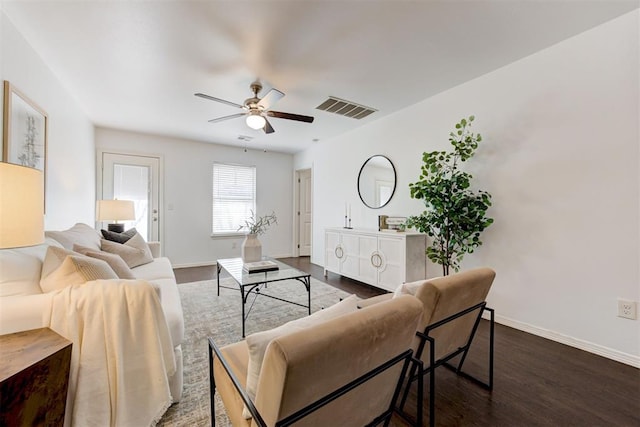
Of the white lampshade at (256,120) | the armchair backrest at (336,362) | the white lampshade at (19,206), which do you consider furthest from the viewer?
the white lampshade at (256,120)

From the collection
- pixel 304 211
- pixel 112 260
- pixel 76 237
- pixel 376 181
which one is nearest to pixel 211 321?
pixel 112 260

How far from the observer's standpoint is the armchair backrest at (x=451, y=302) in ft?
4.14

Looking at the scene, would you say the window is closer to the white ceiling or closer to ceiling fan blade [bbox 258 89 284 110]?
the white ceiling

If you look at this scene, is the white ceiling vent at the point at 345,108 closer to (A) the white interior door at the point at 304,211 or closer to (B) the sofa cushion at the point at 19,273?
(A) the white interior door at the point at 304,211

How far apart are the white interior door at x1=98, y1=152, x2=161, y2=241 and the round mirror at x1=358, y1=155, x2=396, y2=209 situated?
3796 mm

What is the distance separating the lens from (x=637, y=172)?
1913 mm

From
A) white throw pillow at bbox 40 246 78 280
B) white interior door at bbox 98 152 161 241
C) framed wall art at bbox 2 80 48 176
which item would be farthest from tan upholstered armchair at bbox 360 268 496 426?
white interior door at bbox 98 152 161 241

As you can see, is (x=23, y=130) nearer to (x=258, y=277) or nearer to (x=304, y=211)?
(x=258, y=277)

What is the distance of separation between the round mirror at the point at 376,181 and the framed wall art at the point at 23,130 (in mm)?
3809

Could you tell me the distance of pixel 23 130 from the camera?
6.97 feet

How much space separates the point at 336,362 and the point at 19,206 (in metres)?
1.41

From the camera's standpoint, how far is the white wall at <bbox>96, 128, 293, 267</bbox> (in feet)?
15.8

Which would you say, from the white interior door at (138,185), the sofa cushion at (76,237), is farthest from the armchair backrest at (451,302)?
the white interior door at (138,185)

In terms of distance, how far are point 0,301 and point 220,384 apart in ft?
3.48
